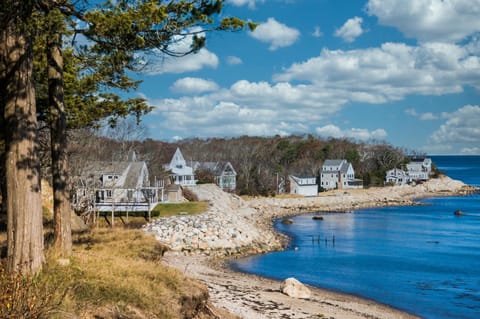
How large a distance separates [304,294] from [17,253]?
15062mm

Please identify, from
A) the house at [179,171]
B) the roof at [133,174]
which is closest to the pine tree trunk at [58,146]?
the roof at [133,174]

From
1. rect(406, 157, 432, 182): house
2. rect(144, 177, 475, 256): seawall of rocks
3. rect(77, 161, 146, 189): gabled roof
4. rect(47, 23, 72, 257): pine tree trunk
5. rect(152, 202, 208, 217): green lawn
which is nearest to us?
rect(47, 23, 72, 257): pine tree trunk

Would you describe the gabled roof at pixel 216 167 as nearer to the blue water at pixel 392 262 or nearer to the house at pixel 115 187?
the blue water at pixel 392 262

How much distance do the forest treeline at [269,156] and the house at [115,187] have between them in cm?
658

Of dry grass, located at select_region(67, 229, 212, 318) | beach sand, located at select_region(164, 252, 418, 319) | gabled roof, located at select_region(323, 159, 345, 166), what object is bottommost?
beach sand, located at select_region(164, 252, 418, 319)

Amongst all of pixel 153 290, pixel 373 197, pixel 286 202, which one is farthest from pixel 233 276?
pixel 373 197

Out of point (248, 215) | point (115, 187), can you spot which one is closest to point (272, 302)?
point (115, 187)

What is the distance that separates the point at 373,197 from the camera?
90562 millimetres

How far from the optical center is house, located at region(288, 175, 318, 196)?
3423 inches

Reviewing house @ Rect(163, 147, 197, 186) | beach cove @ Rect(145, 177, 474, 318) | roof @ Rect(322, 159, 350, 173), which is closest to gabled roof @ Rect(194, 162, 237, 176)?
house @ Rect(163, 147, 197, 186)

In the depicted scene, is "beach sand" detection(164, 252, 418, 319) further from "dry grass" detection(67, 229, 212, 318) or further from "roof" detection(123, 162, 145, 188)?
"roof" detection(123, 162, 145, 188)

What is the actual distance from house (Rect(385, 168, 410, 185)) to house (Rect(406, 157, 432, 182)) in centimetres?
524

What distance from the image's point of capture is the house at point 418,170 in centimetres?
12128

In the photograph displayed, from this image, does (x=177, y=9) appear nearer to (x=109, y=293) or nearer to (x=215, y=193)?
(x=109, y=293)
